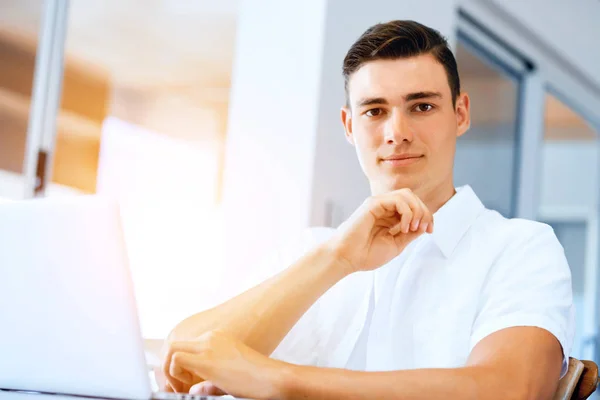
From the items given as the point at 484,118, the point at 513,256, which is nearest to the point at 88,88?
the point at 484,118

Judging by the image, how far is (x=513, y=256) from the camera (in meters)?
1.42

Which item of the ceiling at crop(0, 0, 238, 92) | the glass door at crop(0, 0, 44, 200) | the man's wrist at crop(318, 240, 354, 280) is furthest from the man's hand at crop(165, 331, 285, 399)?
the ceiling at crop(0, 0, 238, 92)

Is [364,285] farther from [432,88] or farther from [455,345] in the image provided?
[432,88]

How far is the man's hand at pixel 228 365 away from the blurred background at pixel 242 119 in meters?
1.48

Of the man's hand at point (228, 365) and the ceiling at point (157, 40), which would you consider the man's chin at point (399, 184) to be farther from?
the ceiling at point (157, 40)

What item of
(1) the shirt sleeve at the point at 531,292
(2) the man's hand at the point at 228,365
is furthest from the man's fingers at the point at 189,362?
(1) the shirt sleeve at the point at 531,292

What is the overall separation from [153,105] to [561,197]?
383 cm

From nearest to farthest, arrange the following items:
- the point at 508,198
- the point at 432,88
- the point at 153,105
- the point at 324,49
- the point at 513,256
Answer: the point at 513,256 < the point at 432,88 < the point at 324,49 < the point at 508,198 < the point at 153,105

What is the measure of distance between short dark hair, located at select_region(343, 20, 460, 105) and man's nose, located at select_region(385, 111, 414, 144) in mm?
140

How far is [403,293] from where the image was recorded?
1.53 meters

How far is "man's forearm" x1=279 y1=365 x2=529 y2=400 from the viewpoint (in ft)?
3.51

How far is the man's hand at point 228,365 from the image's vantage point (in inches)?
43.0

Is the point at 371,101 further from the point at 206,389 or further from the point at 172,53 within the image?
the point at 172,53

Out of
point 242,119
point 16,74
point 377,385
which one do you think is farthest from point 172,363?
point 16,74
